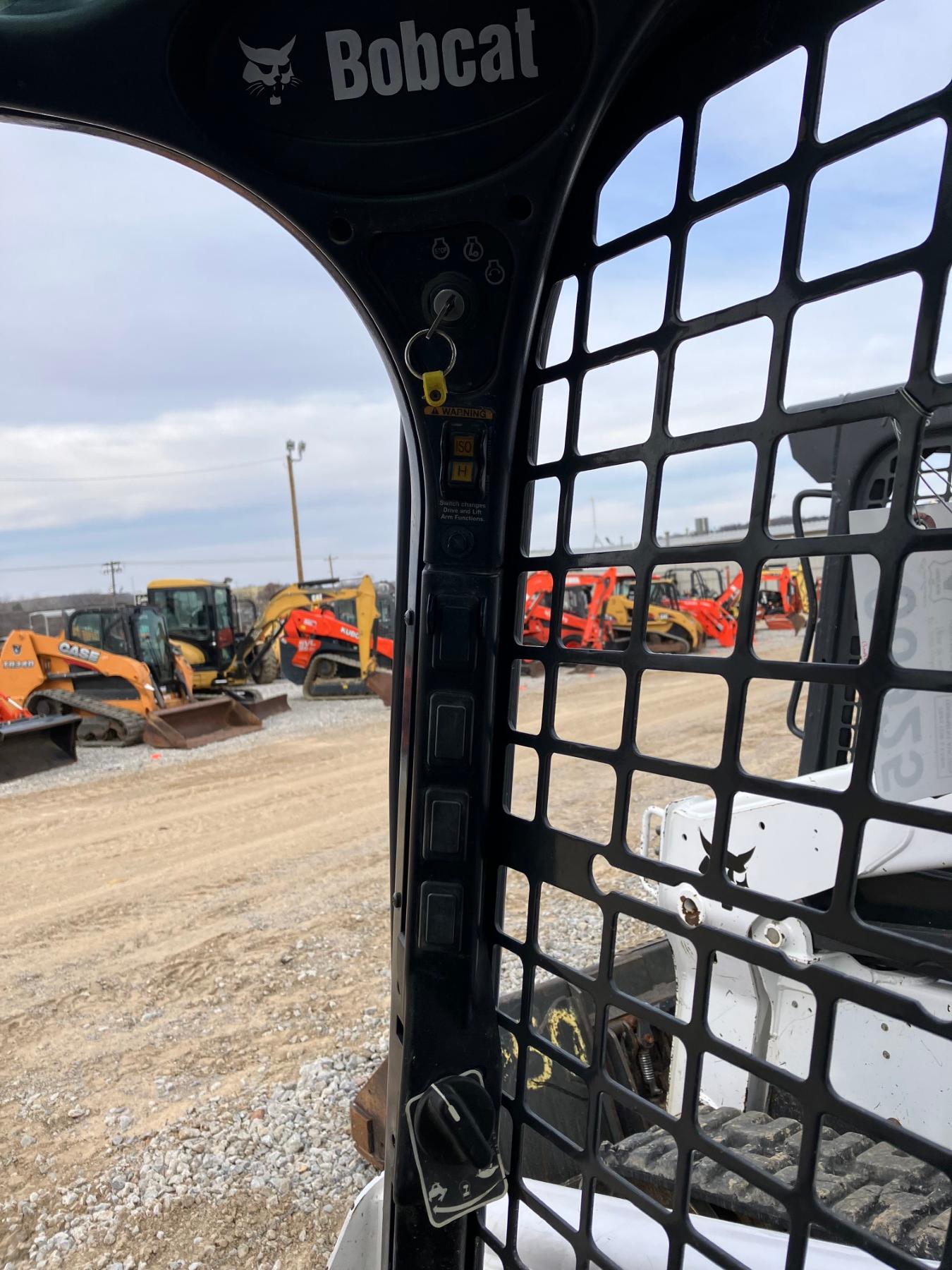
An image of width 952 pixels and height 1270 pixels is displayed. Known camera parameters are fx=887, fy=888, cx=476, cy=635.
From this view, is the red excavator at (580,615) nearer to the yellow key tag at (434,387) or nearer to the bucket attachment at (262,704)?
the bucket attachment at (262,704)

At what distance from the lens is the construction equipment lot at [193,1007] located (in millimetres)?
3092

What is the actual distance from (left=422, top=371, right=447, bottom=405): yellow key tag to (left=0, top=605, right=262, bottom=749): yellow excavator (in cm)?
1111

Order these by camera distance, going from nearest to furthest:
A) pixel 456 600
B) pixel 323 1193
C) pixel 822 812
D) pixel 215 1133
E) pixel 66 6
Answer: pixel 66 6, pixel 456 600, pixel 822 812, pixel 323 1193, pixel 215 1133

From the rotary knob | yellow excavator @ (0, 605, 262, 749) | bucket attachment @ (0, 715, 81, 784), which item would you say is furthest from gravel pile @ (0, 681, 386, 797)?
the rotary knob

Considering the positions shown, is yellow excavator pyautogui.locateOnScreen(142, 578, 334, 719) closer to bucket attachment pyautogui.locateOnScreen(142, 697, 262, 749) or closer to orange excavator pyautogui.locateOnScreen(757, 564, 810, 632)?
bucket attachment pyautogui.locateOnScreen(142, 697, 262, 749)

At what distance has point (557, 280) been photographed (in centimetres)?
127

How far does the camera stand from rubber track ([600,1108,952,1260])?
5.23 feet

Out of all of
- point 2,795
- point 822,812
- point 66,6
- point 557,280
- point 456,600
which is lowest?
point 2,795

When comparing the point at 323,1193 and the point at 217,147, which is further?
the point at 323,1193

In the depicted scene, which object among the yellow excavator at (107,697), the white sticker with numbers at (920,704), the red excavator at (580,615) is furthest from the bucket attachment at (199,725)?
the white sticker with numbers at (920,704)

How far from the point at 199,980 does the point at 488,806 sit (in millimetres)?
4148

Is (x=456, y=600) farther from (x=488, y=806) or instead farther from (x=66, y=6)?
(x=66, y=6)

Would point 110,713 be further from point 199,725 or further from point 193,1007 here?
point 193,1007

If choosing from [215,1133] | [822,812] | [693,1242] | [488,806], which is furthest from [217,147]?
[215,1133]
